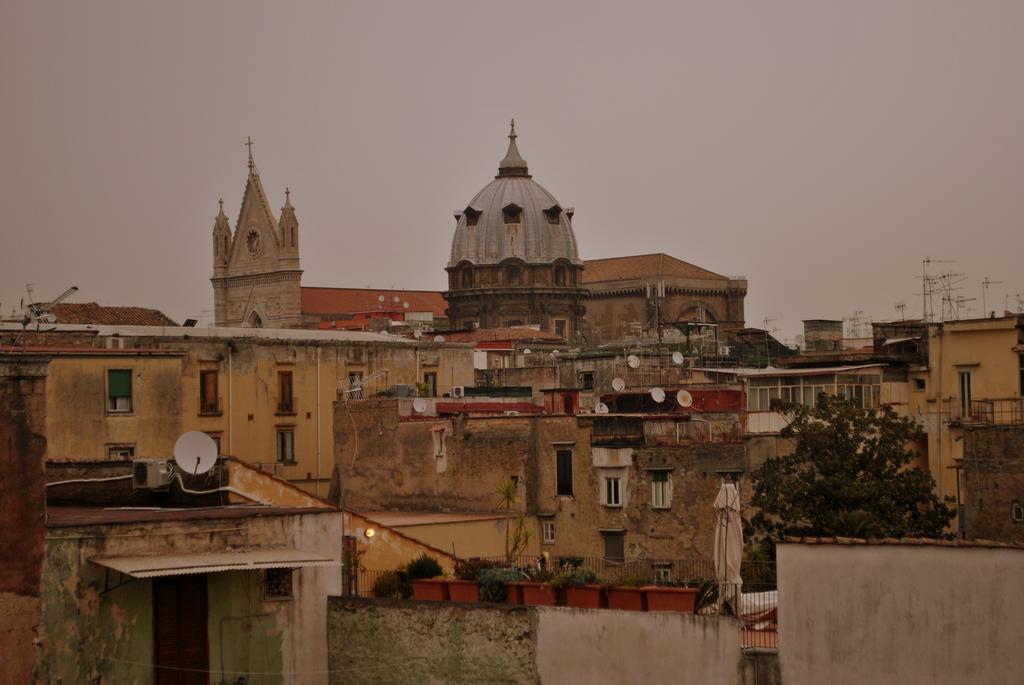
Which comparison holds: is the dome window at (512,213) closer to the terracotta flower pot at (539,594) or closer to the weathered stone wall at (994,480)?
the weathered stone wall at (994,480)

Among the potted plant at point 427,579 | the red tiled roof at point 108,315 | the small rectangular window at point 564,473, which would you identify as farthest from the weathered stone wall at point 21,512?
the red tiled roof at point 108,315

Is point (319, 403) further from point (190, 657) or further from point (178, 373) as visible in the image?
point (190, 657)

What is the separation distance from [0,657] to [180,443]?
14.1 feet

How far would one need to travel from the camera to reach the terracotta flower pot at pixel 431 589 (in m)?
18.8

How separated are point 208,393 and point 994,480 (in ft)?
69.6

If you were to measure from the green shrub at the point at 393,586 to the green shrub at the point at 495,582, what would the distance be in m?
1.41

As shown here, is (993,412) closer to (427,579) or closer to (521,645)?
(427,579)

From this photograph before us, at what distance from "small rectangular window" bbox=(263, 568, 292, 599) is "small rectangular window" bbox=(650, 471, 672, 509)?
15.2 metres

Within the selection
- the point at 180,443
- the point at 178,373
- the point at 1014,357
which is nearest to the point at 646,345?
the point at 178,373

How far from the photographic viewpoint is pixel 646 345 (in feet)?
224

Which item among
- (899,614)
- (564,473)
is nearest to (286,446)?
(564,473)

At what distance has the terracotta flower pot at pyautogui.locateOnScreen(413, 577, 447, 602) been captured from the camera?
739 inches

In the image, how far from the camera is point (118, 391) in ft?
121

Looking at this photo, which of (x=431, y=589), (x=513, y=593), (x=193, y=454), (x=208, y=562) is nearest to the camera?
(x=208, y=562)
